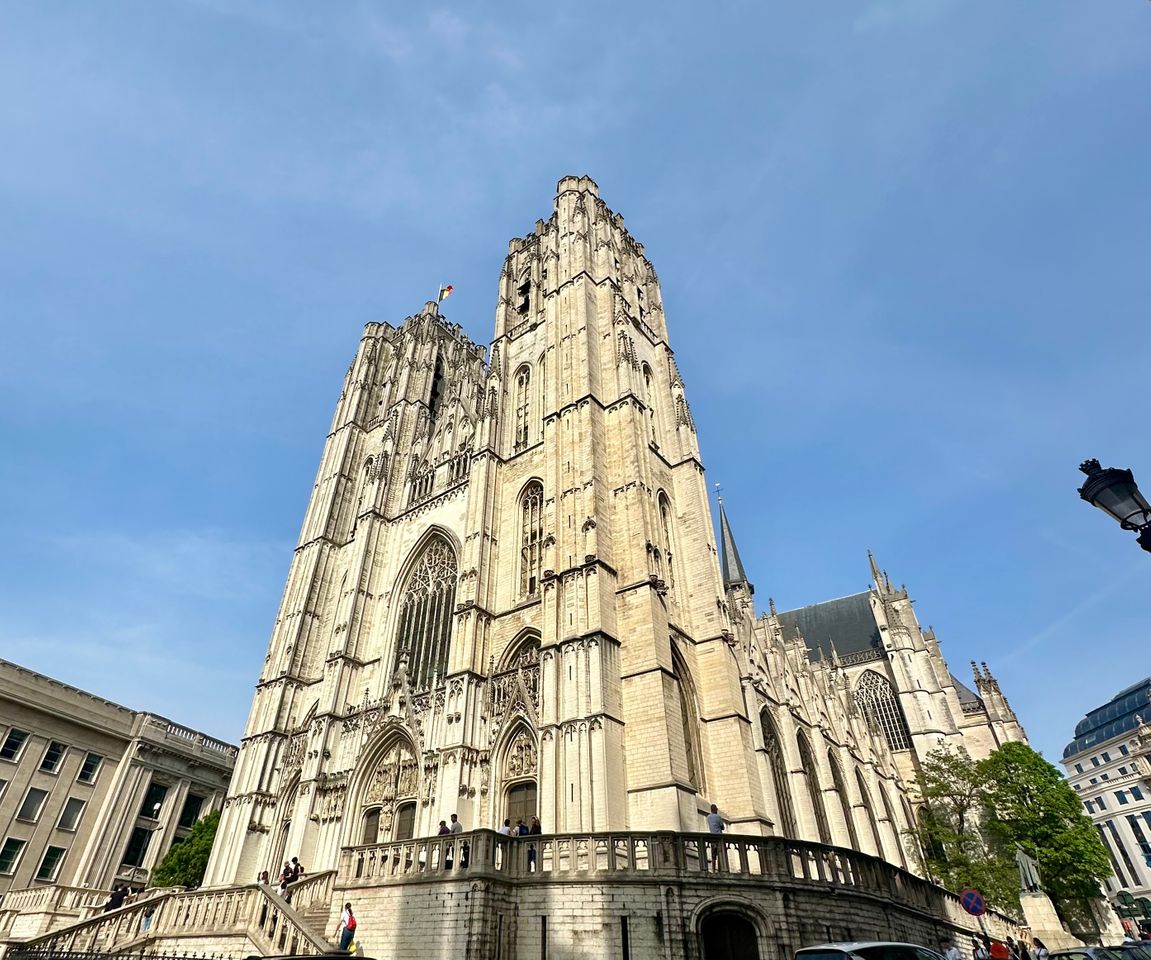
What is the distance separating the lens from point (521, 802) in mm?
19922

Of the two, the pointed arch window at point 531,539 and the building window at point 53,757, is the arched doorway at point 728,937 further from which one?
the building window at point 53,757

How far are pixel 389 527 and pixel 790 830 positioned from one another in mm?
21425

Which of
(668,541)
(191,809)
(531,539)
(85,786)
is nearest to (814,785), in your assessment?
(668,541)

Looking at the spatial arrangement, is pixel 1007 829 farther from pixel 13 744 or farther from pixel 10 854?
pixel 13 744

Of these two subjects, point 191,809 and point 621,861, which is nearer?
point 621,861

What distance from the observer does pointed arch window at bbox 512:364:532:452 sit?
1164 inches

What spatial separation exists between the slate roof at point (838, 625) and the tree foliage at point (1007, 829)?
46.8 ft

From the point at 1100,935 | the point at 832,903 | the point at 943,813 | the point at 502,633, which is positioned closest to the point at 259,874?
the point at 502,633

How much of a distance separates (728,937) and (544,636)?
10774 millimetres

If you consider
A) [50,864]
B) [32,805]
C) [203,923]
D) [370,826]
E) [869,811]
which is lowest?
[203,923]

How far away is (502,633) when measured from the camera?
78.5ft

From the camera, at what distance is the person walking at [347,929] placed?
11.8m

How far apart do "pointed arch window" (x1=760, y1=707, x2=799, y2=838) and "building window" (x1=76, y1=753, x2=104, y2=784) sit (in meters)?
31.0

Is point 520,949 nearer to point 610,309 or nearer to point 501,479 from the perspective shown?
point 501,479
